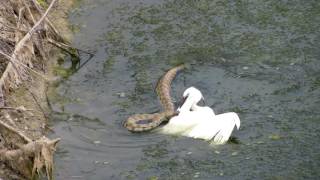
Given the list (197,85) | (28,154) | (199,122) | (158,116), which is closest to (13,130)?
(28,154)

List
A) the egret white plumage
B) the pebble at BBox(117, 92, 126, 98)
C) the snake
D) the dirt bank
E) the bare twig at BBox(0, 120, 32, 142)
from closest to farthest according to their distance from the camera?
the dirt bank → the bare twig at BBox(0, 120, 32, 142) → the egret white plumage → the snake → the pebble at BBox(117, 92, 126, 98)

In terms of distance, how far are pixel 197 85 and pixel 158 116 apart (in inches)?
36.6

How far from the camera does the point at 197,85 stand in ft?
28.3

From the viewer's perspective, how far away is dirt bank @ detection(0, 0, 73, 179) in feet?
22.5

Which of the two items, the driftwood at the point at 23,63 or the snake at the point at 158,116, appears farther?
the snake at the point at 158,116

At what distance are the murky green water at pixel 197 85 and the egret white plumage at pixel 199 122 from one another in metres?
0.12

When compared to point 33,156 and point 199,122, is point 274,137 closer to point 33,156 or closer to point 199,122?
point 199,122

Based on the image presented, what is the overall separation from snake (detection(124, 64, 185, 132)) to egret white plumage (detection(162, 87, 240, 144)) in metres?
0.11

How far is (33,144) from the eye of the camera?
21.9 ft

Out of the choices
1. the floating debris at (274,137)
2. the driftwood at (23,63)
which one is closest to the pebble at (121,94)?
the driftwood at (23,63)

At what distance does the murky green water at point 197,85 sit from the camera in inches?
281

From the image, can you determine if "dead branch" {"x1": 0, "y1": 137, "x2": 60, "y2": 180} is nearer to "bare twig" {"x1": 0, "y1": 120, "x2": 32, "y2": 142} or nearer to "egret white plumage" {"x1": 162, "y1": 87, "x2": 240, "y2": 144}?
"bare twig" {"x1": 0, "y1": 120, "x2": 32, "y2": 142}

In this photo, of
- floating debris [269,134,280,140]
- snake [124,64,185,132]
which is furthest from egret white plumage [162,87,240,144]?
floating debris [269,134,280,140]

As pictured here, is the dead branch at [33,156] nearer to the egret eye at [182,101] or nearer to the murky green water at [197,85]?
the murky green water at [197,85]
